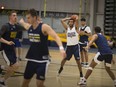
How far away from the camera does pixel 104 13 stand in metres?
29.4

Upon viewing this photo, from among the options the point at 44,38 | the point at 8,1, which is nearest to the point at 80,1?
the point at 8,1

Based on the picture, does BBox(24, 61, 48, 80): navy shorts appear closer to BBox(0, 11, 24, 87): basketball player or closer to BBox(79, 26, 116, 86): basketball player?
BBox(0, 11, 24, 87): basketball player

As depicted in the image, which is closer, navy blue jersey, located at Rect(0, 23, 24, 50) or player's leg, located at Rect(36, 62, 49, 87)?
player's leg, located at Rect(36, 62, 49, 87)

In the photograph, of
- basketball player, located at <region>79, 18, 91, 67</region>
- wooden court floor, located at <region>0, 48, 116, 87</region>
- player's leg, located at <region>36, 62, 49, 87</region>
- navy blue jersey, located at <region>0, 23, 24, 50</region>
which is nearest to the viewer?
player's leg, located at <region>36, 62, 49, 87</region>

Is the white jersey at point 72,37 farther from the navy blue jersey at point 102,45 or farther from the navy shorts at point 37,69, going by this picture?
the navy shorts at point 37,69

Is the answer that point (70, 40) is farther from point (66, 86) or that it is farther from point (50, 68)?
point (50, 68)

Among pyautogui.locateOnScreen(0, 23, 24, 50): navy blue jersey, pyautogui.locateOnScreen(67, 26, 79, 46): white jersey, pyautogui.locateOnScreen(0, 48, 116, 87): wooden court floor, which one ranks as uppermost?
pyautogui.locateOnScreen(0, 23, 24, 50): navy blue jersey

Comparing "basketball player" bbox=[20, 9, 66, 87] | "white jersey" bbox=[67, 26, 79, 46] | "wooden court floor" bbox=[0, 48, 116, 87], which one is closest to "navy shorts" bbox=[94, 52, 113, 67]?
"wooden court floor" bbox=[0, 48, 116, 87]

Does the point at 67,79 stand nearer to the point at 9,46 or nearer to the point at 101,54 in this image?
the point at 101,54

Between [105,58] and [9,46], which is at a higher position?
[9,46]

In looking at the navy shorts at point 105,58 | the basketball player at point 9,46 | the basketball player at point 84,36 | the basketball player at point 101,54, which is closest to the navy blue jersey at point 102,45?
the basketball player at point 101,54

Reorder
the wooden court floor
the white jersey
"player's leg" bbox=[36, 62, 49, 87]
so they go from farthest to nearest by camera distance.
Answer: the white jersey, the wooden court floor, "player's leg" bbox=[36, 62, 49, 87]

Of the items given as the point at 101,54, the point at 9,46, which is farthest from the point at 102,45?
the point at 9,46

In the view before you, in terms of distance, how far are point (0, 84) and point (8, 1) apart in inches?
948
